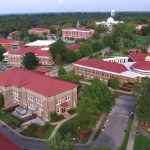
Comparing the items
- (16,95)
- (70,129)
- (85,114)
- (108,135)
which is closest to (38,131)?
(70,129)

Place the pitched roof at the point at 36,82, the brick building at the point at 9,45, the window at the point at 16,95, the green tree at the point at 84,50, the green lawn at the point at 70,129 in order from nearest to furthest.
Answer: the green lawn at the point at 70,129, the pitched roof at the point at 36,82, the window at the point at 16,95, the green tree at the point at 84,50, the brick building at the point at 9,45

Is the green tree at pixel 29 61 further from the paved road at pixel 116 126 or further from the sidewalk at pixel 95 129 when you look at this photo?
the sidewalk at pixel 95 129

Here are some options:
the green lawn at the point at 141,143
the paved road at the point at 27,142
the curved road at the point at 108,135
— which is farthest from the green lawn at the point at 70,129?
the green lawn at the point at 141,143

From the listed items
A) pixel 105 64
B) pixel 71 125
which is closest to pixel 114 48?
pixel 105 64

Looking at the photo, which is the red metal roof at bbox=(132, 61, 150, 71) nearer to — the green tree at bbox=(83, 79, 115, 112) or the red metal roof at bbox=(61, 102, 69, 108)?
the green tree at bbox=(83, 79, 115, 112)

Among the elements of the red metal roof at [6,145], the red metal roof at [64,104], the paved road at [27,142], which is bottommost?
the paved road at [27,142]

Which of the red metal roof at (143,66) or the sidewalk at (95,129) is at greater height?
the red metal roof at (143,66)

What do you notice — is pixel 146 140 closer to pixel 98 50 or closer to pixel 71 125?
pixel 71 125

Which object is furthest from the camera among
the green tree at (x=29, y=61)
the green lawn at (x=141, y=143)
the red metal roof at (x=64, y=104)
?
the green tree at (x=29, y=61)

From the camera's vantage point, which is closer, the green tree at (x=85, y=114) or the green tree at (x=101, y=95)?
the green tree at (x=85, y=114)
